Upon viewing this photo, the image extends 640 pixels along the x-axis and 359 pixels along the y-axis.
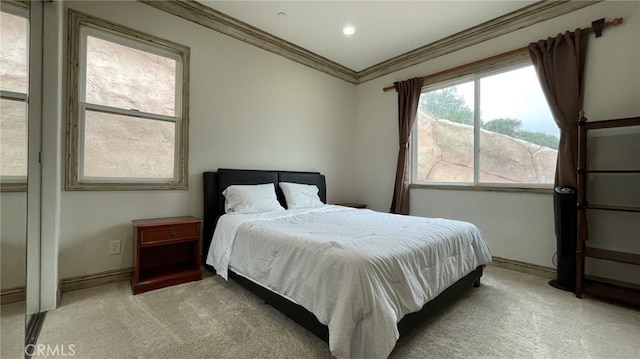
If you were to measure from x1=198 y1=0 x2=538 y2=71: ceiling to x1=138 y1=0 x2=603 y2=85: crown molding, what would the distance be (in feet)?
0.26

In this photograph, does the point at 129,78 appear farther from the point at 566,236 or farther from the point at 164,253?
the point at 566,236

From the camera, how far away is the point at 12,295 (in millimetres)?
1507

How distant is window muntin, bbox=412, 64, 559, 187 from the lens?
2957 millimetres

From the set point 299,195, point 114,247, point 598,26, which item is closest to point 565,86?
point 598,26

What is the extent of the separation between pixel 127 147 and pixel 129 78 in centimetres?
72

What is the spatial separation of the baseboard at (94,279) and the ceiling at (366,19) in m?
3.02

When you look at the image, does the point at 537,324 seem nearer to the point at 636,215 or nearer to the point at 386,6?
the point at 636,215

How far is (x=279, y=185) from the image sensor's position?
11.6 ft

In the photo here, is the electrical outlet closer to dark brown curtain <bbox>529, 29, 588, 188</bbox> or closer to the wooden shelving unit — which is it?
the wooden shelving unit

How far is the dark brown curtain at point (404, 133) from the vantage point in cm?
390

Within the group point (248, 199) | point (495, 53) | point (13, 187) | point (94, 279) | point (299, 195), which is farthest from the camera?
point (299, 195)

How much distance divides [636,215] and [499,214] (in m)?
1.07

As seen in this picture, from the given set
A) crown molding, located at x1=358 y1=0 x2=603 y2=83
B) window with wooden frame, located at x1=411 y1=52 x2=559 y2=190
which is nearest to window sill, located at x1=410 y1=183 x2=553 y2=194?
window with wooden frame, located at x1=411 y1=52 x2=559 y2=190

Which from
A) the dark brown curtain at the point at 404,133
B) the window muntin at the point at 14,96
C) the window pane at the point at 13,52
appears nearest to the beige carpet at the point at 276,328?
the window muntin at the point at 14,96
